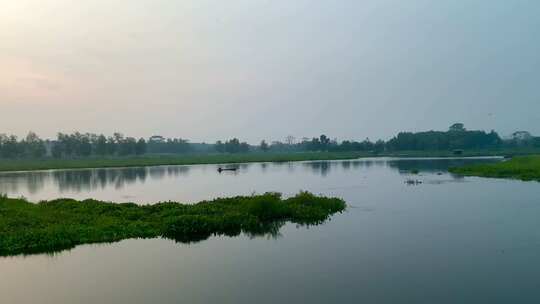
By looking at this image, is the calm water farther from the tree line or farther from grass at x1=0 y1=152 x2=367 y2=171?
the tree line

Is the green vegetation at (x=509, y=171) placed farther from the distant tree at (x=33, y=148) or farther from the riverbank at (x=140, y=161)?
the distant tree at (x=33, y=148)

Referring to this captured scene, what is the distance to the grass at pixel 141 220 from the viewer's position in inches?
587

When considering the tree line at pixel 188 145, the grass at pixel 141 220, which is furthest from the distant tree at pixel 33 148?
the grass at pixel 141 220

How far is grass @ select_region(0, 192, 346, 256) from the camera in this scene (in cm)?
1491

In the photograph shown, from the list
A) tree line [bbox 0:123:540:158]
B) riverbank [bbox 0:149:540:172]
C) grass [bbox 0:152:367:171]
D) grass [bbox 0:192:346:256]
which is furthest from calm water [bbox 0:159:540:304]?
tree line [bbox 0:123:540:158]

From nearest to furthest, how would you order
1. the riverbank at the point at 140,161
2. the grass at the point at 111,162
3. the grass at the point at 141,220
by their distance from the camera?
the grass at the point at 141,220 → the grass at the point at 111,162 → the riverbank at the point at 140,161

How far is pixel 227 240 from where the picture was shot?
622 inches

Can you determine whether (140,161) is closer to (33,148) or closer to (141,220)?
(33,148)

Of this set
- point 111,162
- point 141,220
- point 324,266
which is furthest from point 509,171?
point 111,162

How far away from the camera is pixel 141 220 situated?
59.4 ft

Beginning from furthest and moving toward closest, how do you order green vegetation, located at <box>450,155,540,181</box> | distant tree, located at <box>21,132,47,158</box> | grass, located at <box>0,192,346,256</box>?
distant tree, located at <box>21,132,47,158</box>, green vegetation, located at <box>450,155,540,181</box>, grass, located at <box>0,192,346,256</box>

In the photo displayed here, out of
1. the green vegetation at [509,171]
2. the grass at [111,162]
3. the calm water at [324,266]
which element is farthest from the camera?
the grass at [111,162]

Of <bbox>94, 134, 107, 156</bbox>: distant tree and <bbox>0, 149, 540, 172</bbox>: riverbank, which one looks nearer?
<bbox>0, 149, 540, 172</bbox>: riverbank

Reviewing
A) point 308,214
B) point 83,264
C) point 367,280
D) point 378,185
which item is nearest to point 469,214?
point 308,214
